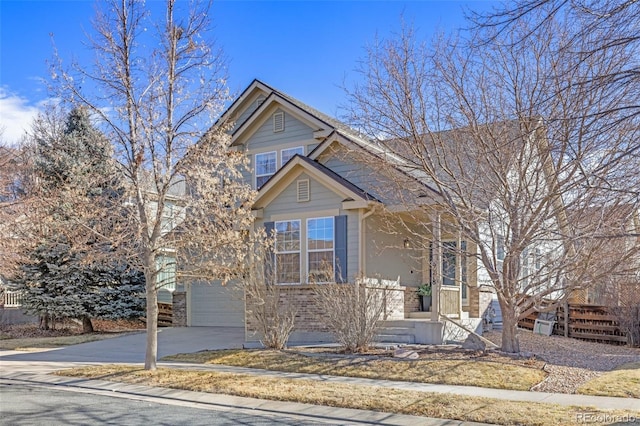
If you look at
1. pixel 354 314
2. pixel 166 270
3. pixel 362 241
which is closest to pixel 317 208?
pixel 362 241

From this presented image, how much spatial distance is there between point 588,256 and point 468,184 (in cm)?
291

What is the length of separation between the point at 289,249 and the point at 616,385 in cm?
1012

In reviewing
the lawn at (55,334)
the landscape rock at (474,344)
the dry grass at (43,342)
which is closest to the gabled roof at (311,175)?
the landscape rock at (474,344)

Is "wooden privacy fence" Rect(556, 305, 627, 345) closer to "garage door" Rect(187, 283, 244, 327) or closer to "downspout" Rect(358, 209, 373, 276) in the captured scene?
"downspout" Rect(358, 209, 373, 276)

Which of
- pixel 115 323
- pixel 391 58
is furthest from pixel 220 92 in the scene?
pixel 115 323

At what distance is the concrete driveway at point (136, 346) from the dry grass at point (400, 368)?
2.06 metres

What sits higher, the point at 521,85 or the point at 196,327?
the point at 521,85

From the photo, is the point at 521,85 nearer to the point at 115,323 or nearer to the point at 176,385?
the point at 176,385

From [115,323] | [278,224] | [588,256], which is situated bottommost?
[115,323]

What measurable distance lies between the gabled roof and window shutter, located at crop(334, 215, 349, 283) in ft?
2.26

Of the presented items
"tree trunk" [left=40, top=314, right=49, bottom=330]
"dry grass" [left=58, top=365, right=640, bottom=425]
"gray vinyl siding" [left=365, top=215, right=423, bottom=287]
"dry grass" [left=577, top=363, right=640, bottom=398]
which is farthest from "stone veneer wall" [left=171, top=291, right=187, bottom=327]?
"dry grass" [left=577, top=363, right=640, bottom=398]

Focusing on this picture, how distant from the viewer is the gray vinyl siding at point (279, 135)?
20484 mm

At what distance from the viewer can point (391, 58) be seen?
1354cm

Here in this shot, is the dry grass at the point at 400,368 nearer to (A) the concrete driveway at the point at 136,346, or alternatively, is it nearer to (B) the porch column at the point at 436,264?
(A) the concrete driveway at the point at 136,346
